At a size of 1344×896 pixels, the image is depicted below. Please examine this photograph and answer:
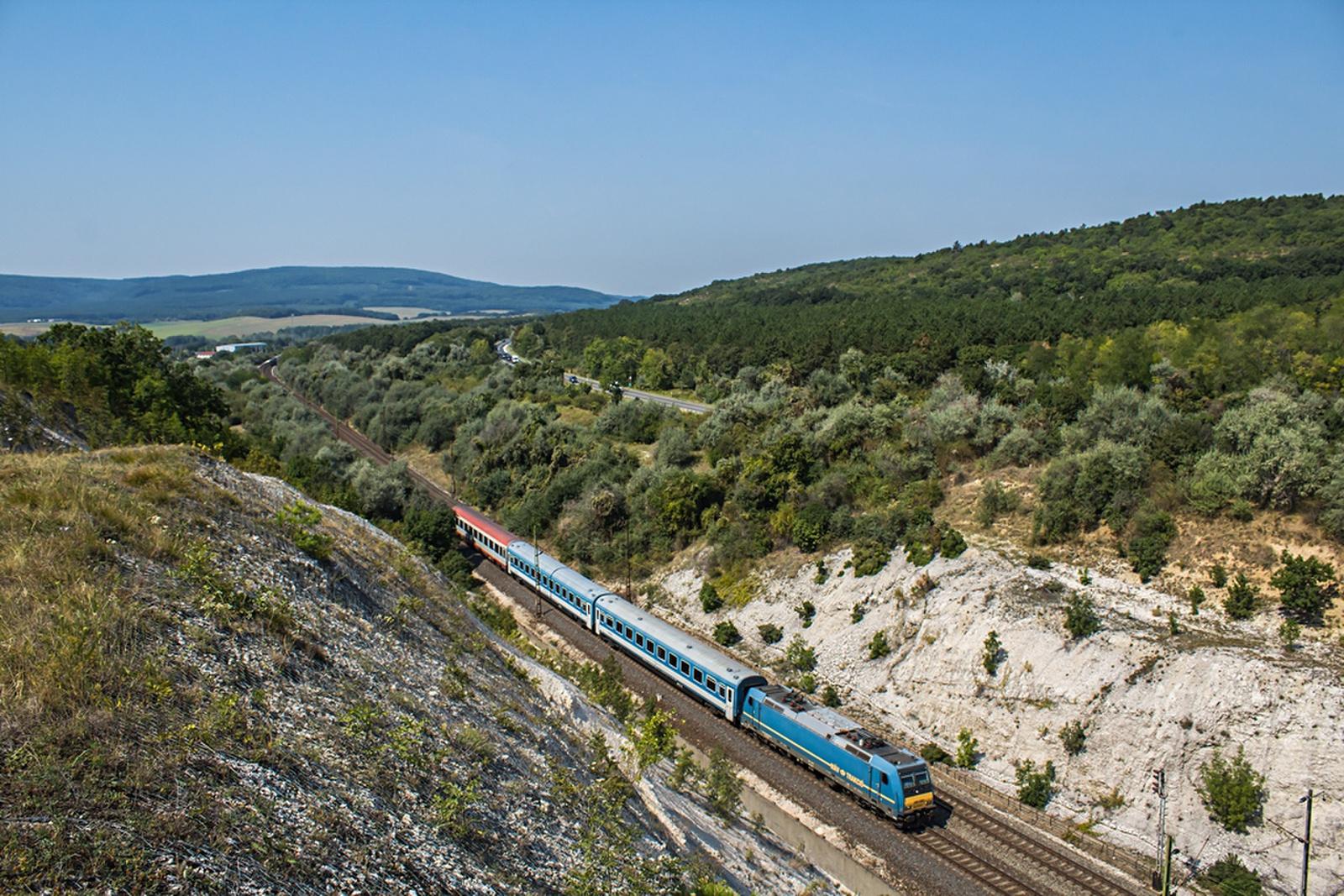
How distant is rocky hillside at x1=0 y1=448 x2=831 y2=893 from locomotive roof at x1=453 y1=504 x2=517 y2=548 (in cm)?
2501

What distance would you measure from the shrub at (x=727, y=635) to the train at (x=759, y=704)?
461cm

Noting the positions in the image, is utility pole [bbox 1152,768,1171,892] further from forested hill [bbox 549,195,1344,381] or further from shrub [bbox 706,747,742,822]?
forested hill [bbox 549,195,1344,381]

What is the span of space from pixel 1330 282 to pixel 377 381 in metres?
92.2

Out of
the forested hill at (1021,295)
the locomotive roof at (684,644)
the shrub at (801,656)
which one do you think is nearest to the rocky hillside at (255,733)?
the locomotive roof at (684,644)

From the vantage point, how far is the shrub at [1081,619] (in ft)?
84.3

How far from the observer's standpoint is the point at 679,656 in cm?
2819

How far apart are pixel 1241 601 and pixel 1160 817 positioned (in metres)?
8.23

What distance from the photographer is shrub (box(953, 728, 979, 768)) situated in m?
24.5

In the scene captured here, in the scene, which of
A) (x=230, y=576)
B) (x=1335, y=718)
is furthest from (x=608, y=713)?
(x=1335, y=718)

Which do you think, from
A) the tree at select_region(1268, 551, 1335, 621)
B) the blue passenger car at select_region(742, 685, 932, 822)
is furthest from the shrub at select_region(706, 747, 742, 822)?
the tree at select_region(1268, 551, 1335, 621)

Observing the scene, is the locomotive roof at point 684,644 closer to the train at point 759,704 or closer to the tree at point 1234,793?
the train at point 759,704

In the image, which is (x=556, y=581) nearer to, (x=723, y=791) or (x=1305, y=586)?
(x=723, y=791)

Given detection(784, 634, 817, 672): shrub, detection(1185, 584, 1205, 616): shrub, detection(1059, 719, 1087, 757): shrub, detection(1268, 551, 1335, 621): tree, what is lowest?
detection(784, 634, 817, 672): shrub

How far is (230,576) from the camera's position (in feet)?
42.6
